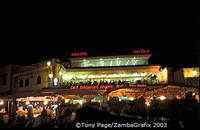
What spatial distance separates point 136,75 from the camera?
2647 cm

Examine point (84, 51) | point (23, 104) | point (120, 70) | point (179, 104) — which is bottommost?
point (23, 104)

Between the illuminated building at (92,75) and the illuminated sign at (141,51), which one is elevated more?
the illuminated sign at (141,51)

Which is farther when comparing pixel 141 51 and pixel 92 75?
pixel 141 51

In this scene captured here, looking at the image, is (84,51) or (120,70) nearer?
(120,70)

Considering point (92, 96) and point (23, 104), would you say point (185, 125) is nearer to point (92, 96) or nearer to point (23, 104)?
point (92, 96)

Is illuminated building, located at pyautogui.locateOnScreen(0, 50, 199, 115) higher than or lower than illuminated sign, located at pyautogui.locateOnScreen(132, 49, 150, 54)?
lower

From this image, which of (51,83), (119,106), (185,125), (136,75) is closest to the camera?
(185,125)

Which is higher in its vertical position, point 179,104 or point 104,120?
point 179,104

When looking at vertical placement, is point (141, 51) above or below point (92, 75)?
above

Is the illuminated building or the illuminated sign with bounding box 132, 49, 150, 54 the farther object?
the illuminated sign with bounding box 132, 49, 150, 54

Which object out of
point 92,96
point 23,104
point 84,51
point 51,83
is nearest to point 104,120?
point 92,96

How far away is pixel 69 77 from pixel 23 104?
6.75m

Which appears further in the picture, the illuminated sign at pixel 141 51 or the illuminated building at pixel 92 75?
the illuminated sign at pixel 141 51

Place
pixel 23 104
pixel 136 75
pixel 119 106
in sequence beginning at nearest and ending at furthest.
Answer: pixel 119 106, pixel 136 75, pixel 23 104
